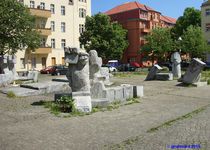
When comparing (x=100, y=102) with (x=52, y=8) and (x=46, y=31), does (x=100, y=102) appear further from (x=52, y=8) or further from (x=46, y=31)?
(x=52, y=8)

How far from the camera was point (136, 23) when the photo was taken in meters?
69.8

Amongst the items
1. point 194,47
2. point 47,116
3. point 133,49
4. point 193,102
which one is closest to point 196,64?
point 193,102

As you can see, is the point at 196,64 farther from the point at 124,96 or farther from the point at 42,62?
the point at 42,62

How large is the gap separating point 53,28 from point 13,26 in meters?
24.9

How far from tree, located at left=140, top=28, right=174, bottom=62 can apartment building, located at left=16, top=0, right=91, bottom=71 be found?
40.4ft

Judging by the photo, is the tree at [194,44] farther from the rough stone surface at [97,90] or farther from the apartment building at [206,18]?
the rough stone surface at [97,90]

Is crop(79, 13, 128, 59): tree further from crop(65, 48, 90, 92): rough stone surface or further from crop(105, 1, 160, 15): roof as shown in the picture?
crop(65, 48, 90, 92): rough stone surface

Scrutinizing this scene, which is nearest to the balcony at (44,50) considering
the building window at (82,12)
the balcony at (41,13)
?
the balcony at (41,13)

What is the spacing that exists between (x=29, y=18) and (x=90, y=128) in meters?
27.0

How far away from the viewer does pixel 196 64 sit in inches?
772

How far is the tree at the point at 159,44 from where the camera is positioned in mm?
56281

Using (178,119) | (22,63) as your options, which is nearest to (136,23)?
(22,63)

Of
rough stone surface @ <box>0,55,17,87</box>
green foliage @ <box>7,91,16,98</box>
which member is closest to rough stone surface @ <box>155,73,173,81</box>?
rough stone surface @ <box>0,55,17,87</box>

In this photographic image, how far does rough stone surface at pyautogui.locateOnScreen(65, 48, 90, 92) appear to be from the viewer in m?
10.9
